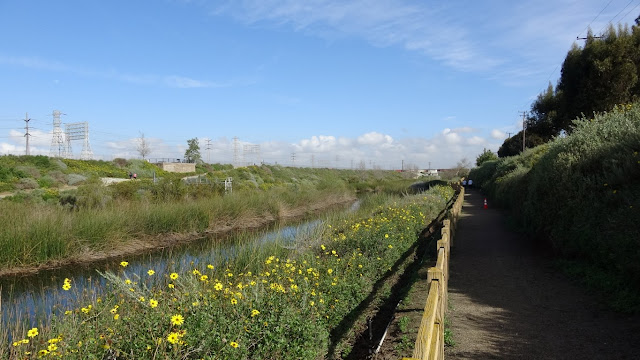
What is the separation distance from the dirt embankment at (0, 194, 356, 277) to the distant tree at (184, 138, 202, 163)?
4514 cm

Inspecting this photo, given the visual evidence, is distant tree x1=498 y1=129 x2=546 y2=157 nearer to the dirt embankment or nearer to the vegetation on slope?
the dirt embankment

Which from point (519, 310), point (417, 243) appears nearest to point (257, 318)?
point (519, 310)

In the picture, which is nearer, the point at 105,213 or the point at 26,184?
the point at 105,213

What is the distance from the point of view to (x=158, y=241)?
16328 mm

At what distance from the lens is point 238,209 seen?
2172 cm

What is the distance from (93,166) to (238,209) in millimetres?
27497

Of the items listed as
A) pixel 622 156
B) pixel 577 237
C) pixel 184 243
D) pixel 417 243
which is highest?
pixel 622 156

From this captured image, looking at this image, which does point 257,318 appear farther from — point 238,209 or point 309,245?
point 238,209

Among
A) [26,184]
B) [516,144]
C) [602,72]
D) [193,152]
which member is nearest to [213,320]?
[602,72]

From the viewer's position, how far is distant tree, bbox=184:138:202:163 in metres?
69.1

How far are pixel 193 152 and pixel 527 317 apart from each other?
6971cm

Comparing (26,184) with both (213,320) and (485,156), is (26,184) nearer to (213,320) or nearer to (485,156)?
(213,320)

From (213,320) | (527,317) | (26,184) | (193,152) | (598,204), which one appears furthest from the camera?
(193,152)

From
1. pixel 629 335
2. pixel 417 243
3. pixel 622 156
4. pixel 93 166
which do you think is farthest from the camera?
pixel 93 166
